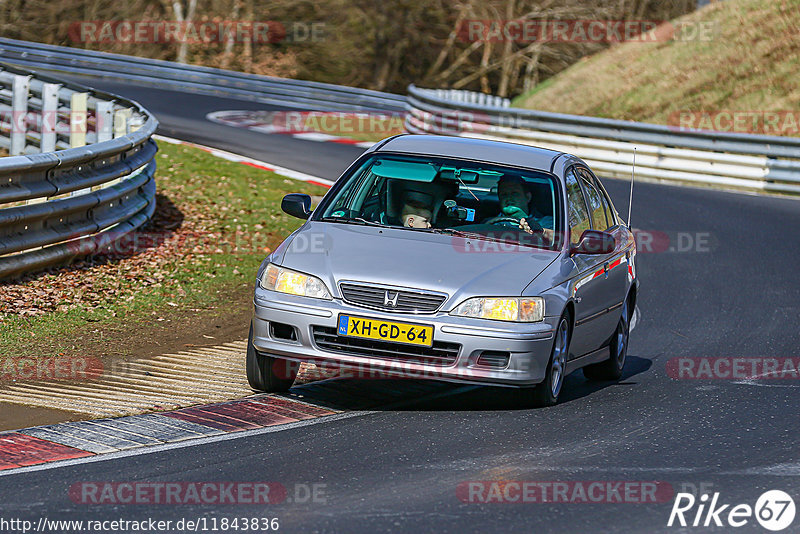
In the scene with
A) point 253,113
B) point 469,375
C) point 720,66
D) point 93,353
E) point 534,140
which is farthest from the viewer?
point 720,66

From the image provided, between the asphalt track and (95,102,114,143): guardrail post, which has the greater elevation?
(95,102,114,143): guardrail post

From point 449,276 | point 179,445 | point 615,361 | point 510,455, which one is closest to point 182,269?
point 615,361

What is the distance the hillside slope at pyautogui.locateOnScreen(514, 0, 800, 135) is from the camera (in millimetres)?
30484

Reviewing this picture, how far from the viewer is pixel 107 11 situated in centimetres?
4941

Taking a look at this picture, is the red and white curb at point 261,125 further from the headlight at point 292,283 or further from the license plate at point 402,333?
the license plate at point 402,333

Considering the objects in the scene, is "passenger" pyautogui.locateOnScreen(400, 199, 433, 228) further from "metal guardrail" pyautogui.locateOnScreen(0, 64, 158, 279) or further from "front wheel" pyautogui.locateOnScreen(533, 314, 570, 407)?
"metal guardrail" pyautogui.locateOnScreen(0, 64, 158, 279)

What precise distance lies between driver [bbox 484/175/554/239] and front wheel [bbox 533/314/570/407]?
2.36 feet

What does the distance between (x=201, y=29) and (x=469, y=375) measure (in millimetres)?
44535

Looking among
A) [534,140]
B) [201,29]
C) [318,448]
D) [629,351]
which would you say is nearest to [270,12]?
[201,29]

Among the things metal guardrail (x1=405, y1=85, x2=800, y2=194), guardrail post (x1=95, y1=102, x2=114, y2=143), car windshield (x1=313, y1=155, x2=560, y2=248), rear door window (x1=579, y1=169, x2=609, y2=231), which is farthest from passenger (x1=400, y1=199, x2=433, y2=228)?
metal guardrail (x1=405, y1=85, x2=800, y2=194)

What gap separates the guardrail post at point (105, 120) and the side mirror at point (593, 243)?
8387 mm

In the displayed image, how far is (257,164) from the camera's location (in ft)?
64.4

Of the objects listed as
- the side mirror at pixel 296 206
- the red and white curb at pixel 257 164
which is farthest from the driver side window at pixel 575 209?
the red and white curb at pixel 257 164

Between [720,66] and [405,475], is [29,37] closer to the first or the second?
[720,66]
